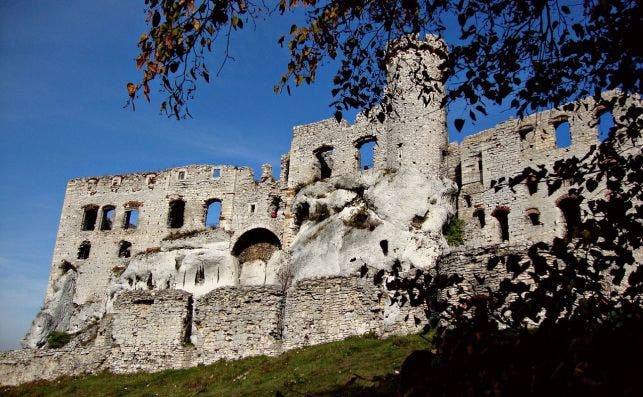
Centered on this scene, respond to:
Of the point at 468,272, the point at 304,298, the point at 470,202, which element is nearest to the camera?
the point at 468,272

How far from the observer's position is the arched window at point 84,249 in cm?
4441

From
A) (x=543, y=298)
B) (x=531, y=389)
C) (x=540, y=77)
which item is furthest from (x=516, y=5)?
(x=531, y=389)

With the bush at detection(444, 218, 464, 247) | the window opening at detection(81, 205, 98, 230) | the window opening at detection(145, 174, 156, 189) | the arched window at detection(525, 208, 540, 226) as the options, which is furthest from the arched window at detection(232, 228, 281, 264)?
the arched window at detection(525, 208, 540, 226)

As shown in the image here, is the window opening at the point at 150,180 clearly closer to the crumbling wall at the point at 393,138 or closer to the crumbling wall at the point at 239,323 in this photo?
the crumbling wall at the point at 393,138

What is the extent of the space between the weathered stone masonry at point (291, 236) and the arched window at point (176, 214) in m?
0.10

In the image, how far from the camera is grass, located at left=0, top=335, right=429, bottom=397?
599 inches

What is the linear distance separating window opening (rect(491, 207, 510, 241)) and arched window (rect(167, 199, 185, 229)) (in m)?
21.4

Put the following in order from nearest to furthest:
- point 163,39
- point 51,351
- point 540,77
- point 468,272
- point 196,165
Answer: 1. point 163,39
2. point 540,77
3. point 468,272
4. point 51,351
5. point 196,165

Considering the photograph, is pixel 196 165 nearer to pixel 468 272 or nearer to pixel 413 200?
pixel 413 200

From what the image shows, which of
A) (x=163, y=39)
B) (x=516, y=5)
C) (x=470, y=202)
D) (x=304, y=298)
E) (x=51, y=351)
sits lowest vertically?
(x=51, y=351)

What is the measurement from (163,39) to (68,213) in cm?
4142

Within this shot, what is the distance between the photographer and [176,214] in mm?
44531

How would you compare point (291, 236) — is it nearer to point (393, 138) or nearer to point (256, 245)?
point (256, 245)

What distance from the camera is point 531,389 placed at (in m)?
5.36
